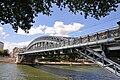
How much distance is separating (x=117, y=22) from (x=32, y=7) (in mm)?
10669

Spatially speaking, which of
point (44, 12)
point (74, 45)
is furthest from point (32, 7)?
point (74, 45)

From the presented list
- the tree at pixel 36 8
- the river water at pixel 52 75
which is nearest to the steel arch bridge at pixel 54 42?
the river water at pixel 52 75

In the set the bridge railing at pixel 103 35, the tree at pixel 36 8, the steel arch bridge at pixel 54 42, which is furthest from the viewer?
the steel arch bridge at pixel 54 42

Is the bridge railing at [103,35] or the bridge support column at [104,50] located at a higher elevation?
the bridge railing at [103,35]

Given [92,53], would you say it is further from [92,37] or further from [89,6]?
[89,6]

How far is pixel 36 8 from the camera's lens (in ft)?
51.8

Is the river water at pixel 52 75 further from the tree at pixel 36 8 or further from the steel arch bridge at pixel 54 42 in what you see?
the tree at pixel 36 8

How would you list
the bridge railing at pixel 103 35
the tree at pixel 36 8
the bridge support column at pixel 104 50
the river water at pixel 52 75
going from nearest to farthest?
the tree at pixel 36 8 → the bridge railing at pixel 103 35 → the bridge support column at pixel 104 50 → the river water at pixel 52 75

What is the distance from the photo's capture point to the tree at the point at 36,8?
1457 centimetres

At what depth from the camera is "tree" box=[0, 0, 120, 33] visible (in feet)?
47.8

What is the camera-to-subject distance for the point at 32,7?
15812mm

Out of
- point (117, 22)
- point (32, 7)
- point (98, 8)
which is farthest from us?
point (117, 22)

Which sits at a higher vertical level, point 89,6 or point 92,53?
point 89,6

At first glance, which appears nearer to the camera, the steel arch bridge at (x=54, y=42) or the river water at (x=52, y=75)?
the steel arch bridge at (x=54, y=42)
